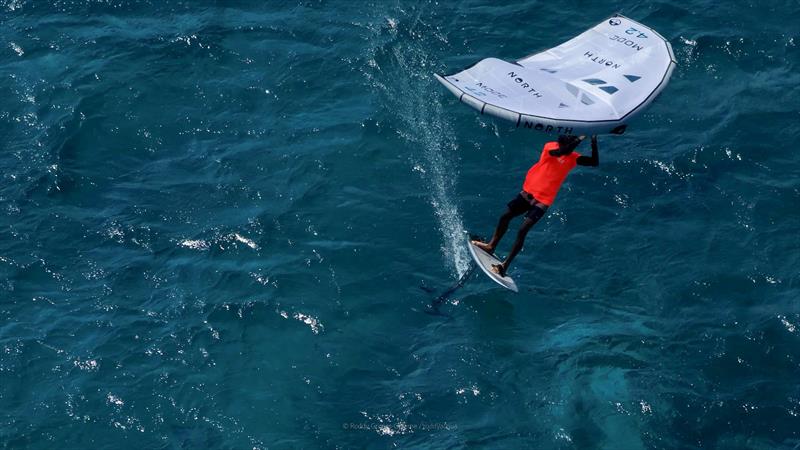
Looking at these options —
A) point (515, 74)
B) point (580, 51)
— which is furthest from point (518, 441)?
point (580, 51)

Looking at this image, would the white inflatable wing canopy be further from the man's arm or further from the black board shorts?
the black board shorts

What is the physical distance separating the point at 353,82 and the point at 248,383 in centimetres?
1252

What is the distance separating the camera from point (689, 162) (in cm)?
A: 3250

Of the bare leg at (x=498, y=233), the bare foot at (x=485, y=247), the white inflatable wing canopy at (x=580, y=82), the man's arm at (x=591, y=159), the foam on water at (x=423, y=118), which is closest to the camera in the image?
the white inflatable wing canopy at (x=580, y=82)

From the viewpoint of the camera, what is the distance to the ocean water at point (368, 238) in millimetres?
26406

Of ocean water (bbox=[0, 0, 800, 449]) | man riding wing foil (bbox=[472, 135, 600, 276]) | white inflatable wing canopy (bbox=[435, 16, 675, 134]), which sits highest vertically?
white inflatable wing canopy (bbox=[435, 16, 675, 134])

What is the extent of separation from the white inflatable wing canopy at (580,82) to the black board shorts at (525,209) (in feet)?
8.61

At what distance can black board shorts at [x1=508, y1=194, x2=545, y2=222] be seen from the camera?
2727cm

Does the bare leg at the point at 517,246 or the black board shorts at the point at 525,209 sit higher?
the black board shorts at the point at 525,209

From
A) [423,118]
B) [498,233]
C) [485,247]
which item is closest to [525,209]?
[498,233]

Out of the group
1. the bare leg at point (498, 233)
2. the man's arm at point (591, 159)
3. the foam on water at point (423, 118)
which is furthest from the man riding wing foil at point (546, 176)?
the foam on water at point (423, 118)

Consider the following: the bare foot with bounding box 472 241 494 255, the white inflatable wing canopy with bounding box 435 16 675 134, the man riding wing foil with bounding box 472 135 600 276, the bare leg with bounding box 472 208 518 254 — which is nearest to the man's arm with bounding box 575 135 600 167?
the man riding wing foil with bounding box 472 135 600 276

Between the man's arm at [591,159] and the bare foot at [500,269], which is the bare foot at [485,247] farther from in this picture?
the man's arm at [591,159]

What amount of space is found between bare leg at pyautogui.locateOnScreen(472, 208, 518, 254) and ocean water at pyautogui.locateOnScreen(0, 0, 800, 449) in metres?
1.21
